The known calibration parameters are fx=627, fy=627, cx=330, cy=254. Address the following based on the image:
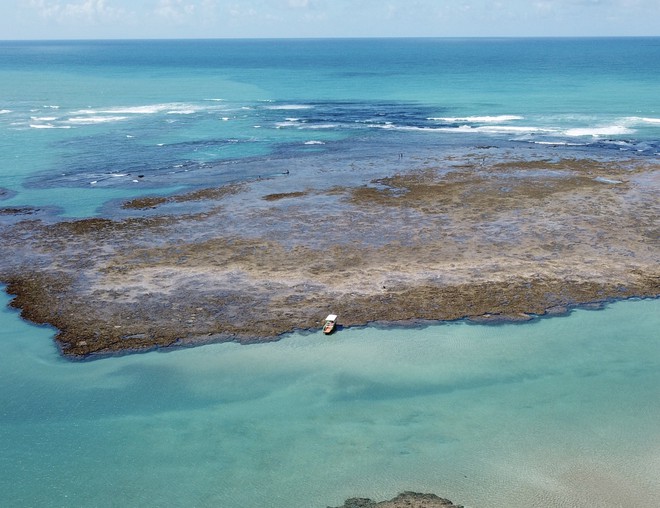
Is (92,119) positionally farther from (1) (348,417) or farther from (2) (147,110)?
(1) (348,417)

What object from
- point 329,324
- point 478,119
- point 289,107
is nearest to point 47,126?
point 289,107

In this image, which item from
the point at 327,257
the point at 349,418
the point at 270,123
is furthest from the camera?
the point at 270,123

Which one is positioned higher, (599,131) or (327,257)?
(599,131)

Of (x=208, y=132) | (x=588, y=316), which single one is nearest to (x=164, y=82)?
(x=208, y=132)

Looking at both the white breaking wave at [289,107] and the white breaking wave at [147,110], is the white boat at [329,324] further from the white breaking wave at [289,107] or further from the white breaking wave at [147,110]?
the white breaking wave at [147,110]

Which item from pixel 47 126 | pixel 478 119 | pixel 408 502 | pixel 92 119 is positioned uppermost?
pixel 478 119
